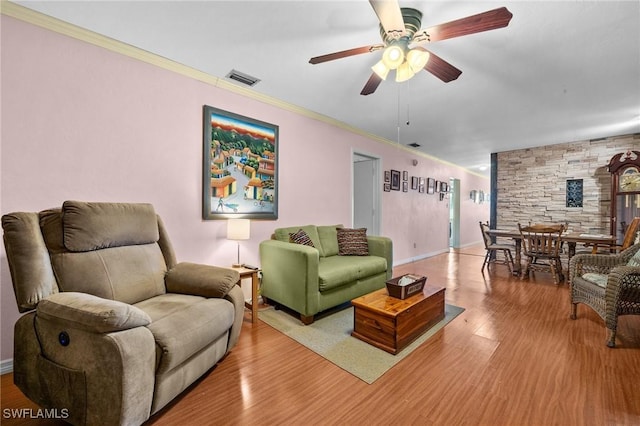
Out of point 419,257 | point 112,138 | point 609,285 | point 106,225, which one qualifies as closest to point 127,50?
point 112,138

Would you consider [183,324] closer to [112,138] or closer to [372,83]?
[112,138]

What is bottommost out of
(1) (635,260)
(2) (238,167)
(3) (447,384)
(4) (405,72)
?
(3) (447,384)

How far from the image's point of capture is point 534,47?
80.8 inches

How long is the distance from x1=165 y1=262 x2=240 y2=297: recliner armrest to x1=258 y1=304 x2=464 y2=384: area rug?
0.79 meters

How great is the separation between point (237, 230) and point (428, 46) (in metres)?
2.25

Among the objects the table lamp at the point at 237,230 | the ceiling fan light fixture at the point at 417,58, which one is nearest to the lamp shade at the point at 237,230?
the table lamp at the point at 237,230

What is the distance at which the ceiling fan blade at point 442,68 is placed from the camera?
1728 mm

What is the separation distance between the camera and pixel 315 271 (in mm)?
2389

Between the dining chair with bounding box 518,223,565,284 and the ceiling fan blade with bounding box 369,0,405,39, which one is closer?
the ceiling fan blade with bounding box 369,0,405,39

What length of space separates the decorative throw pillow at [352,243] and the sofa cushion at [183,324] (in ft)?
5.80

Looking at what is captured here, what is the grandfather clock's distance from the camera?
4059 millimetres

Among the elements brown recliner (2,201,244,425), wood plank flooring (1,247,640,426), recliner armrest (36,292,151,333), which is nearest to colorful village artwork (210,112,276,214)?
brown recliner (2,201,244,425)

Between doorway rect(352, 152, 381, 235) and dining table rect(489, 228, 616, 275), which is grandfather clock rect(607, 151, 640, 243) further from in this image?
doorway rect(352, 152, 381, 235)

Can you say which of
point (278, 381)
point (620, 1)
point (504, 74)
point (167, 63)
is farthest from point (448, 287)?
point (167, 63)
